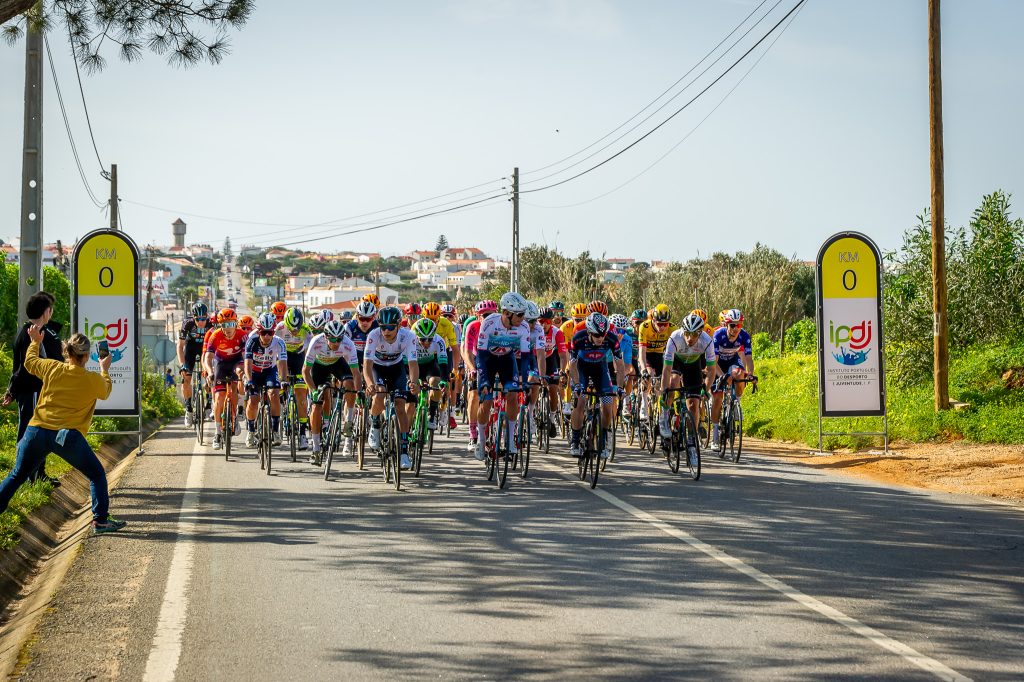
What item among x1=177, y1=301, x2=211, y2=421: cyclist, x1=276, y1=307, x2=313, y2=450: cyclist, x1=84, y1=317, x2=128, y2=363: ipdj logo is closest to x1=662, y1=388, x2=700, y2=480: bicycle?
x1=276, y1=307, x2=313, y2=450: cyclist

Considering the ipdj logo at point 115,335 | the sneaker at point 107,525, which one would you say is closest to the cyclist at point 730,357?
the ipdj logo at point 115,335

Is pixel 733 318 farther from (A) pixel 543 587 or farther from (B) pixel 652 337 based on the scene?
(A) pixel 543 587

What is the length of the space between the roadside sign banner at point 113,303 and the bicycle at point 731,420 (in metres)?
8.13

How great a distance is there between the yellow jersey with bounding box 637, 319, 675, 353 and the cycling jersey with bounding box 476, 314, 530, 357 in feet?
14.8

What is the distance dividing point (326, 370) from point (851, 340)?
7834 millimetres

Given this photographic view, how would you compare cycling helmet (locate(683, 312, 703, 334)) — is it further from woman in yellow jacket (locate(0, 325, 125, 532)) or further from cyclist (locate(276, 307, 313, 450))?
woman in yellow jacket (locate(0, 325, 125, 532))

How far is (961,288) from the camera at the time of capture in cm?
2128

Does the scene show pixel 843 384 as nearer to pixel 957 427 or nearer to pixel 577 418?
pixel 957 427

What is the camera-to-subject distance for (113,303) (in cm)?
1578

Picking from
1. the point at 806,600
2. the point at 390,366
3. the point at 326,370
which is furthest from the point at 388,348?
the point at 806,600

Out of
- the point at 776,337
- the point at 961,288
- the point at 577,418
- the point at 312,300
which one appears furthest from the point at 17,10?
the point at 312,300

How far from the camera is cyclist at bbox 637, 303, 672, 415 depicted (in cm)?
1723

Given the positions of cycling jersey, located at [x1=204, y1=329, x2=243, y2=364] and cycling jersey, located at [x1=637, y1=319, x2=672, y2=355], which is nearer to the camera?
cycling jersey, located at [x1=204, y1=329, x2=243, y2=364]

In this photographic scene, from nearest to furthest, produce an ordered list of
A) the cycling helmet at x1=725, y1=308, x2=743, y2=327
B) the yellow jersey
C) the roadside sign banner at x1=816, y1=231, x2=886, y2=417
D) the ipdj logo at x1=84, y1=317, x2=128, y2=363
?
1. the ipdj logo at x1=84, y1=317, x2=128, y2=363
2. the cycling helmet at x1=725, y1=308, x2=743, y2=327
3. the roadside sign banner at x1=816, y1=231, x2=886, y2=417
4. the yellow jersey
